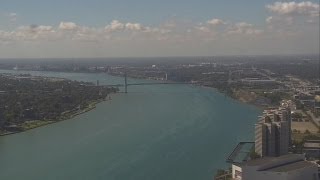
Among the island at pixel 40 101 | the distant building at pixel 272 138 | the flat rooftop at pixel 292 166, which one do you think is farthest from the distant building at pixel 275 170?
the island at pixel 40 101

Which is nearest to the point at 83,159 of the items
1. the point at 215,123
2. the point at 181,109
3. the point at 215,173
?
the point at 215,173

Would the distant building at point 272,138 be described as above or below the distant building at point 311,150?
above

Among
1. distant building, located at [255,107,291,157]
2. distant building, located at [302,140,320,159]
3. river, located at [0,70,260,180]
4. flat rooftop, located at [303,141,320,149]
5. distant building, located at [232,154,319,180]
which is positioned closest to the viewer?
distant building, located at [232,154,319,180]

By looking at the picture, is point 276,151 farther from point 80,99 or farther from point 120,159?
point 80,99

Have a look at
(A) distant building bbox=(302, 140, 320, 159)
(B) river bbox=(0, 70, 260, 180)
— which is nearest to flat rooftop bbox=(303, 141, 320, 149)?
(A) distant building bbox=(302, 140, 320, 159)

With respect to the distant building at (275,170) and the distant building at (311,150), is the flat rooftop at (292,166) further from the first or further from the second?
the distant building at (311,150)

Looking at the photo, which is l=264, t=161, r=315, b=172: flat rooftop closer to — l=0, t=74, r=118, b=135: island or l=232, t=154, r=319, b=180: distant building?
l=232, t=154, r=319, b=180: distant building
